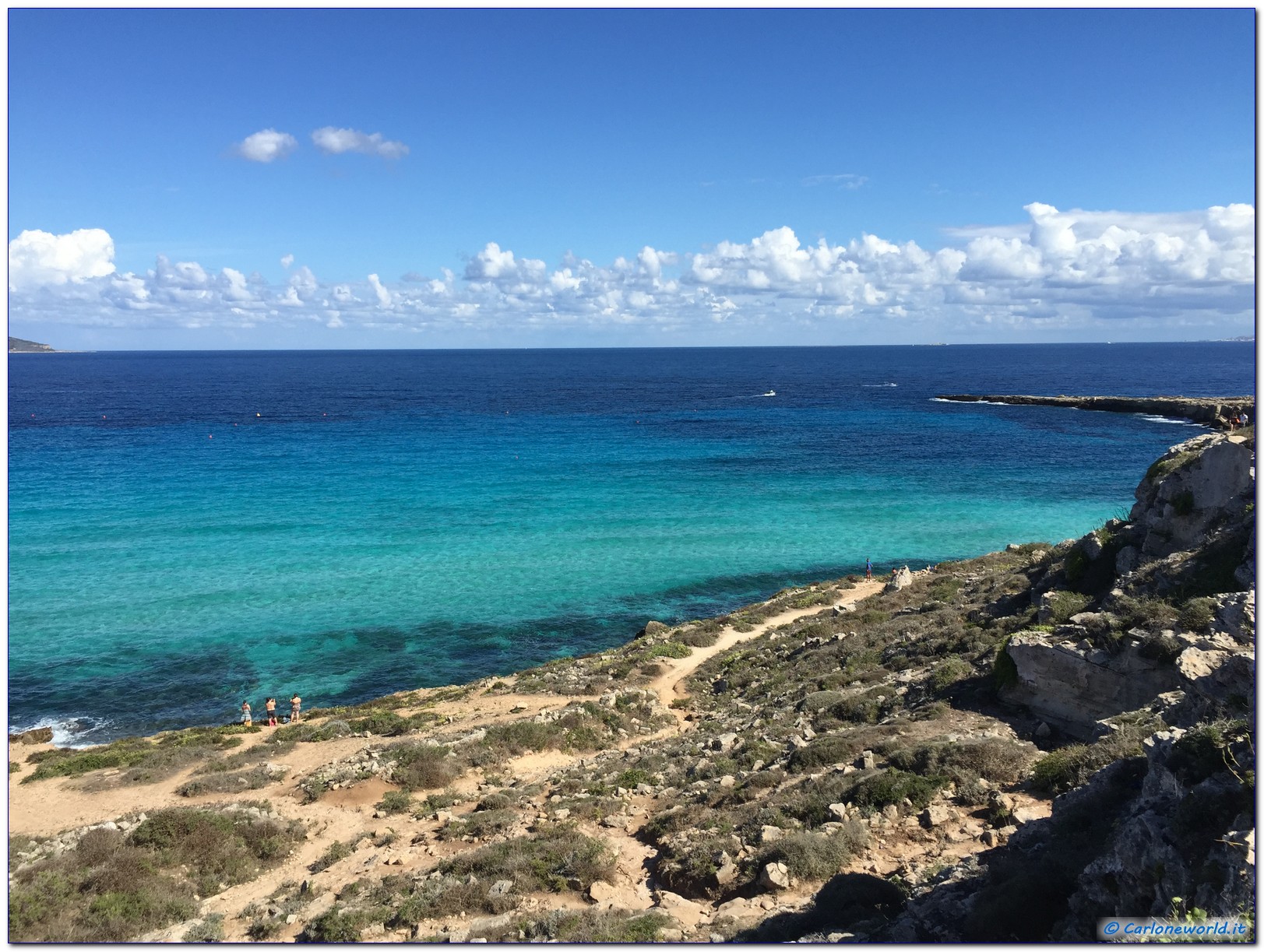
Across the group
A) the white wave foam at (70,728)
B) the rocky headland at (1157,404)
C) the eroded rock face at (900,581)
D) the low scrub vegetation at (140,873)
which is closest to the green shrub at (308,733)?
the low scrub vegetation at (140,873)

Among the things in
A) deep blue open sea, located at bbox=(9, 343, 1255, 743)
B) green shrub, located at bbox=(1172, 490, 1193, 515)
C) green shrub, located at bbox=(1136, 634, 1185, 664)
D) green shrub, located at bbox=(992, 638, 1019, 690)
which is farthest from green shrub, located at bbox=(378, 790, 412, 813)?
green shrub, located at bbox=(1172, 490, 1193, 515)

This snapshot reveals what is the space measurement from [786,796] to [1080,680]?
6.28 metres

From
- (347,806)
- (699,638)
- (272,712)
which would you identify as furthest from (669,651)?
(272,712)

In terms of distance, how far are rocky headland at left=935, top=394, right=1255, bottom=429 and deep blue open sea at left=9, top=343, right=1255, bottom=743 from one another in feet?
12.5

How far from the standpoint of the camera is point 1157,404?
357ft

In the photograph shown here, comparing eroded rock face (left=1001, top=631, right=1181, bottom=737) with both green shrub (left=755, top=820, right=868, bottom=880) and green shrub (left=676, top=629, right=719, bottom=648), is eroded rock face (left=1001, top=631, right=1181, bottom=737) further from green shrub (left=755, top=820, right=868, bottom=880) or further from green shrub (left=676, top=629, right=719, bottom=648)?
green shrub (left=676, top=629, right=719, bottom=648)

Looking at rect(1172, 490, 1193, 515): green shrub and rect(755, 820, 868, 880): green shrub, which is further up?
rect(1172, 490, 1193, 515): green shrub

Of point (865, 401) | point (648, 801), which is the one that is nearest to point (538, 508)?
point (648, 801)

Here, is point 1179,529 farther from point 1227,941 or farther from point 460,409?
point 460,409

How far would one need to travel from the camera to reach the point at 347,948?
8898 mm

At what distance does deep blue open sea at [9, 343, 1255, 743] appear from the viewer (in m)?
33.1

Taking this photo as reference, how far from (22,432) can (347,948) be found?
347 feet

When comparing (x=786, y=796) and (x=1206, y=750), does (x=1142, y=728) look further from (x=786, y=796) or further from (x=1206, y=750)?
(x=786, y=796)

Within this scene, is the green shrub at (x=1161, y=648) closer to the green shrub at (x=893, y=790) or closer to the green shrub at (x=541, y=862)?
the green shrub at (x=893, y=790)
